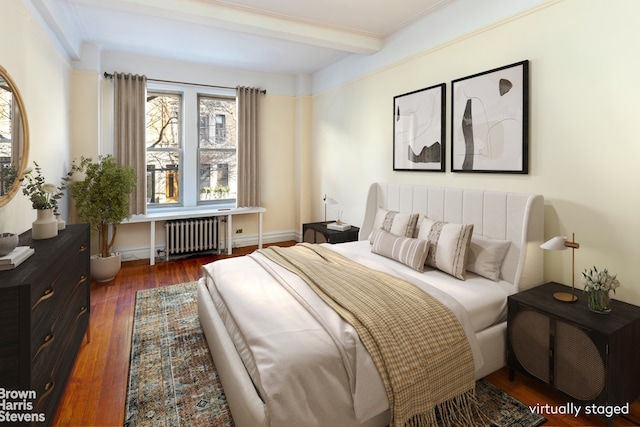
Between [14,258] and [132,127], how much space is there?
3.58 meters

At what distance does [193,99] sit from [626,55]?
497 centimetres

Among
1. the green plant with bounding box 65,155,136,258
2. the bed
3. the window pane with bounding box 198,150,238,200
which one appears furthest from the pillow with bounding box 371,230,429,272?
the window pane with bounding box 198,150,238,200

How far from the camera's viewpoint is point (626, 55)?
2105 mm

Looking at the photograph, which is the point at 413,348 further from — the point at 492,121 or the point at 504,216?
the point at 492,121

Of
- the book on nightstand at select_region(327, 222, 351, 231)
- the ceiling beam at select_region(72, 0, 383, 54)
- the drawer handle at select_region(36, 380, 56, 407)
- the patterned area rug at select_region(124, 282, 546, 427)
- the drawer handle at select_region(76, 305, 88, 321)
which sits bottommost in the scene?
the patterned area rug at select_region(124, 282, 546, 427)

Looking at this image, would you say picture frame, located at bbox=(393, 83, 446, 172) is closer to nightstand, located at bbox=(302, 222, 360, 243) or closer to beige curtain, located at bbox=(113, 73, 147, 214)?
nightstand, located at bbox=(302, 222, 360, 243)

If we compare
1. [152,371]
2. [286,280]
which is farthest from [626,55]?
[152,371]

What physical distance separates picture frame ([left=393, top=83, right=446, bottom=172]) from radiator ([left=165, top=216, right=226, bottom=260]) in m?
2.88

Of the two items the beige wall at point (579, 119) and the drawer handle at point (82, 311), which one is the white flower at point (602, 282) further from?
the drawer handle at point (82, 311)

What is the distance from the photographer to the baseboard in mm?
4980

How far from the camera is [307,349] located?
→ 1.61 m

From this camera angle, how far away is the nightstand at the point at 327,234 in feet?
Result: 14.2

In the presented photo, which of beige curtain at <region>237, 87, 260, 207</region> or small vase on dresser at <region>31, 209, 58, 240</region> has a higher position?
beige curtain at <region>237, 87, 260, 207</region>

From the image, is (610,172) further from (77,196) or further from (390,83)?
(77,196)
